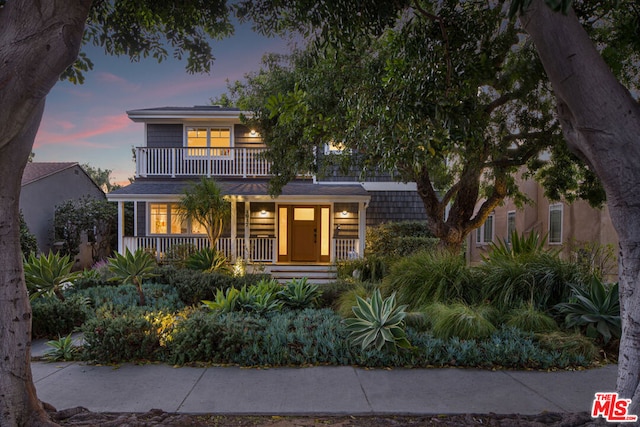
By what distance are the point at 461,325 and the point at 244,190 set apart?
A: 379 inches

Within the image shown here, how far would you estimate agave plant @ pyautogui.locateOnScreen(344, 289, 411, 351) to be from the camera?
4.99 m

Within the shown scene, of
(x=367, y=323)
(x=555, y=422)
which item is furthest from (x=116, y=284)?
(x=555, y=422)

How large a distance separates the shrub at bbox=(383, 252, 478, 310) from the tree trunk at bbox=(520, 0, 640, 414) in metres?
3.73

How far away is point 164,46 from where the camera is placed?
5.67 metres

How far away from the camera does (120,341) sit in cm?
498

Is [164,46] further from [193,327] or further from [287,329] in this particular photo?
Result: [287,329]

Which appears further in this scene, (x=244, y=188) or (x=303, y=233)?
(x=303, y=233)

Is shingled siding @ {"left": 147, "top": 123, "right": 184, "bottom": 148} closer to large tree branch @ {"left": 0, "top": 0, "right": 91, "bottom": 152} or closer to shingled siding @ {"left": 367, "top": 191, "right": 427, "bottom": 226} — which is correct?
shingled siding @ {"left": 367, "top": 191, "right": 427, "bottom": 226}

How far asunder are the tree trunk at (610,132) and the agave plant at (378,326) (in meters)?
2.43

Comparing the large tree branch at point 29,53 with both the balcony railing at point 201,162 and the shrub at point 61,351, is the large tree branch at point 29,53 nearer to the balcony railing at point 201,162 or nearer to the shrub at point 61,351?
the shrub at point 61,351

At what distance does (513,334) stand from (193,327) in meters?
4.36

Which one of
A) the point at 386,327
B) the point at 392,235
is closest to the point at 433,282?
the point at 386,327

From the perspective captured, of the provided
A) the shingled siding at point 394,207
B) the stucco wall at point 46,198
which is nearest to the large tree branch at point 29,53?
the shingled siding at point 394,207

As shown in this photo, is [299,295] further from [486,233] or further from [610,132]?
[486,233]
